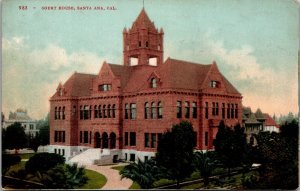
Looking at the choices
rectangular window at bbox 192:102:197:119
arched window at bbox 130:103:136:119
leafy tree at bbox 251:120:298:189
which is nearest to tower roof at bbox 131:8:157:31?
rectangular window at bbox 192:102:197:119

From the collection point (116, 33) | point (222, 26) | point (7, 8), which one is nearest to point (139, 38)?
point (116, 33)

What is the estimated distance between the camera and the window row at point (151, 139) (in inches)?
998

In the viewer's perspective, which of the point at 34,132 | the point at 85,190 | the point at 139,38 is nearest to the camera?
the point at 85,190

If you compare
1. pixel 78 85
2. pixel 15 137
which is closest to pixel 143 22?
pixel 78 85

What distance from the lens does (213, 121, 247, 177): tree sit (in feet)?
76.7

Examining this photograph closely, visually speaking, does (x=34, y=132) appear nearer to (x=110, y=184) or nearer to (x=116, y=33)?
(x=110, y=184)

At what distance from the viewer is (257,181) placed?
73.4ft

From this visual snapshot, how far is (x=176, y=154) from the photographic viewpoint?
22.1 m

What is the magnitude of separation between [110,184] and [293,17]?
37.8 ft

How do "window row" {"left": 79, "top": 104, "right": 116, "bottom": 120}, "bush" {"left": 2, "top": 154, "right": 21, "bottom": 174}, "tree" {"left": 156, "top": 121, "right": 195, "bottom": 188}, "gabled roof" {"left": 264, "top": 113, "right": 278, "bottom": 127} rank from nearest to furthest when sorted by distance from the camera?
"tree" {"left": 156, "top": 121, "right": 195, "bottom": 188} → "bush" {"left": 2, "top": 154, "right": 21, "bottom": 174} → "gabled roof" {"left": 264, "top": 113, "right": 278, "bottom": 127} → "window row" {"left": 79, "top": 104, "right": 116, "bottom": 120}

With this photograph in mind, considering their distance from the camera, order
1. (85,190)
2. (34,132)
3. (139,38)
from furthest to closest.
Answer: (139,38)
(34,132)
(85,190)

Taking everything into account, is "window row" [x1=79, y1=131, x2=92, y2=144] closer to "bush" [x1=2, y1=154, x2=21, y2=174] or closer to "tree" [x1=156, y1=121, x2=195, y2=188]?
"bush" [x1=2, y1=154, x2=21, y2=174]

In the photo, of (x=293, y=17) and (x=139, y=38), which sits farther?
(x=139, y=38)

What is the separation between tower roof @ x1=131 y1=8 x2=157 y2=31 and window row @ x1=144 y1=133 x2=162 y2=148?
569 centimetres
